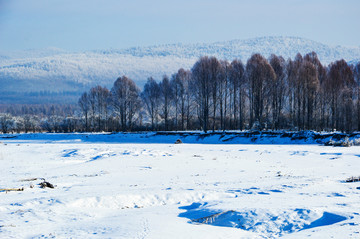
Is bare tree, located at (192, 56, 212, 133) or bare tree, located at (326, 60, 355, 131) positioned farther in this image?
bare tree, located at (192, 56, 212, 133)

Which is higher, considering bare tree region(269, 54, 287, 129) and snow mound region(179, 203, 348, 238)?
bare tree region(269, 54, 287, 129)

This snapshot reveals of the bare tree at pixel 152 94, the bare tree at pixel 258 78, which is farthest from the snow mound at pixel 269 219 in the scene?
the bare tree at pixel 152 94

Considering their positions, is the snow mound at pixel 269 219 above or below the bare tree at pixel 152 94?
below

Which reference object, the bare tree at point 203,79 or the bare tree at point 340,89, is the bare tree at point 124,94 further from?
the bare tree at point 340,89

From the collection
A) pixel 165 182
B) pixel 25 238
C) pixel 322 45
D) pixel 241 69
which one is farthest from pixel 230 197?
pixel 322 45

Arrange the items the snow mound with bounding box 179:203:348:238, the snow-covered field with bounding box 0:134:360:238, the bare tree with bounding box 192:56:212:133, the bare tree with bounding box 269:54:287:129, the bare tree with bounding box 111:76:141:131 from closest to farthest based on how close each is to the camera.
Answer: the snow-covered field with bounding box 0:134:360:238 < the snow mound with bounding box 179:203:348:238 < the bare tree with bounding box 269:54:287:129 < the bare tree with bounding box 192:56:212:133 < the bare tree with bounding box 111:76:141:131

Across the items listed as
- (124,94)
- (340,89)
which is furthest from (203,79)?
(340,89)

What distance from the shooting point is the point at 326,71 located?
4891 cm

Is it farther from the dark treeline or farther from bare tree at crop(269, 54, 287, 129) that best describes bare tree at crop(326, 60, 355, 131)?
bare tree at crop(269, 54, 287, 129)

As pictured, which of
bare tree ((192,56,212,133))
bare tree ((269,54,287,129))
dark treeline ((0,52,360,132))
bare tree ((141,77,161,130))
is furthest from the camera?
bare tree ((141,77,161,130))

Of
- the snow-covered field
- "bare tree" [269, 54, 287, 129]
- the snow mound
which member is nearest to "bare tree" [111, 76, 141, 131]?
"bare tree" [269, 54, 287, 129]

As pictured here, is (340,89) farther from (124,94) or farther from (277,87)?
(124,94)

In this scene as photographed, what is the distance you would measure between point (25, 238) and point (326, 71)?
159 ft

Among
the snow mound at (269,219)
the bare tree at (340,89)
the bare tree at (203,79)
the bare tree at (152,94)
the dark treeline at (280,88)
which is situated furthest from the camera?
the bare tree at (152,94)
